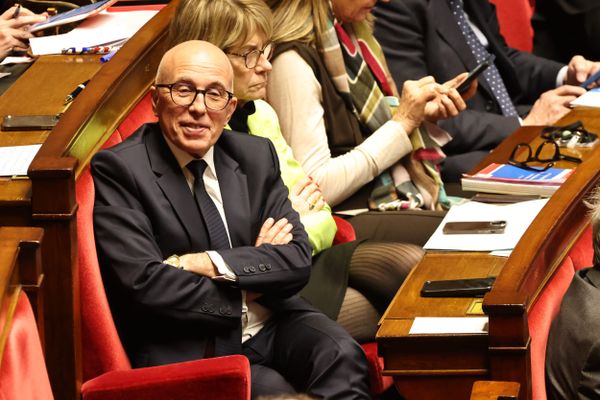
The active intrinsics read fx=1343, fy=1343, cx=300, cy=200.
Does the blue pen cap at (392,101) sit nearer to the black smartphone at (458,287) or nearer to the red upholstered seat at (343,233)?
the red upholstered seat at (343,233)

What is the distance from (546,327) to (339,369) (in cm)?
38

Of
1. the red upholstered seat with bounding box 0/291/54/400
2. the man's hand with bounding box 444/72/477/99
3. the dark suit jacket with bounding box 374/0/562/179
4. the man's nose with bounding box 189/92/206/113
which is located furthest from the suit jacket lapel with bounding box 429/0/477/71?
the red upholstered seat with bounding box 0/291/54/400

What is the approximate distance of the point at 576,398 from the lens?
2.28m

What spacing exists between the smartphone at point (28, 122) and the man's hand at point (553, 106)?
1743 millimetres

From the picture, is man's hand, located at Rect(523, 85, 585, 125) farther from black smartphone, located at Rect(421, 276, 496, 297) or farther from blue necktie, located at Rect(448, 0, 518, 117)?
black smartphone, located at Rect(421, 276, 496, 297)

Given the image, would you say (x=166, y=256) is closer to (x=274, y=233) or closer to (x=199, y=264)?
(x=199, y=264)

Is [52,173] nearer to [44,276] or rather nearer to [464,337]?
[44,276]

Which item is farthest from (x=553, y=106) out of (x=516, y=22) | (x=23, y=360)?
(x=23, y=360)

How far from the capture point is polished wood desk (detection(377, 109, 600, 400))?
220cm

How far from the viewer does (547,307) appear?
2461mm

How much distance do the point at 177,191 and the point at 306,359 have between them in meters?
0.39

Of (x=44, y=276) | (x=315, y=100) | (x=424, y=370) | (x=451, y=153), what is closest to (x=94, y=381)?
(x=44, y=276)

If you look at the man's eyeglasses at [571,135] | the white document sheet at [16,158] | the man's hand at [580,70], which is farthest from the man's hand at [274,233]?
the man's hand at [580,70]

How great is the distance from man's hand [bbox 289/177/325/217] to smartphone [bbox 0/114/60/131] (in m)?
0.57
